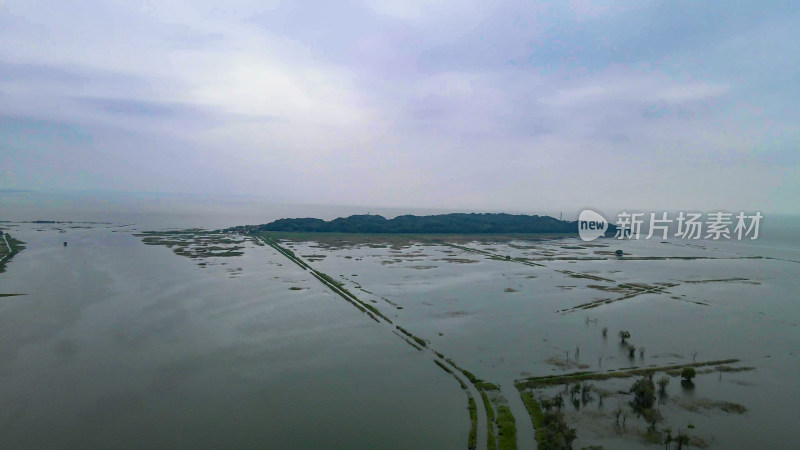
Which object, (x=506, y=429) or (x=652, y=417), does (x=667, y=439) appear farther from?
(x=506, y=429)

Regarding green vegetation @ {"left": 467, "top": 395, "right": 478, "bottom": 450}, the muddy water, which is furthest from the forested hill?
green vegetation @ {"left": 467, "top": 395, "right": 478, "bottom": 450}

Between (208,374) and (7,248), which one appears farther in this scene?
(7,248)

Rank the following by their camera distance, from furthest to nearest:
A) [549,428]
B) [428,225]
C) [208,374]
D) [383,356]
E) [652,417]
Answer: [428,225]
[383,356]
[208,374]
[652,417]
[549,428]

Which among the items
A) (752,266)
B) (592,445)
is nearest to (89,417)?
(592,445)

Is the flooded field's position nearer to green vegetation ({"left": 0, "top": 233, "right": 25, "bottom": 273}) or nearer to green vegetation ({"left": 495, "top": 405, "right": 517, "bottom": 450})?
green vegetation ({"left": 495, "top": 405, "right": 517, "bottom": 450})

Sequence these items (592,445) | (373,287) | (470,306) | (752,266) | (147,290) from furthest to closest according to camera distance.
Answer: (752,266), (373,287), (147,290), (470,306), (592,445)

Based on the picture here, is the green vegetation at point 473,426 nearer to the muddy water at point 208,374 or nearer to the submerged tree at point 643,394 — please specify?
the muddy water at point 208,374

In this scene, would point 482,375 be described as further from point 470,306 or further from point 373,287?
point 373,287

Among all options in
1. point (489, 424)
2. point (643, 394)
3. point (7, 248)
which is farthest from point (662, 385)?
point (7, 248)
